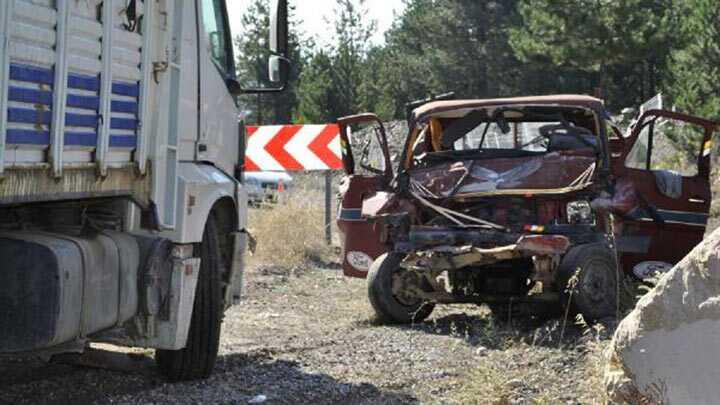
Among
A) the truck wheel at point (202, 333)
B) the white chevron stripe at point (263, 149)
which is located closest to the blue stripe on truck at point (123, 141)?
the truck wheel at point (202, 333)

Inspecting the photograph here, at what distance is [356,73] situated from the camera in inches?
2066

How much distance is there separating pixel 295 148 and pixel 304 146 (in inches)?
6.1

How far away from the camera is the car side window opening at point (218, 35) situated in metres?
7.50

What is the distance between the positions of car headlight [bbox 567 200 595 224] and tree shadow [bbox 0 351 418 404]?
112 inches

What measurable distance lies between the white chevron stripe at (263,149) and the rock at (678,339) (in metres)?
11.7

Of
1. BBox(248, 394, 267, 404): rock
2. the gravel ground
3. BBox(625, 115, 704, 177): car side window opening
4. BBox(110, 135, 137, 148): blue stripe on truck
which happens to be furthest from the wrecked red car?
BBox(625, 115, 704, 177): car side window opening

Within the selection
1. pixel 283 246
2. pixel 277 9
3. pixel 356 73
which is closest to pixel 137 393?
pixel 277 9

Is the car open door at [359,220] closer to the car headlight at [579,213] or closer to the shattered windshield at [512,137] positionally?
the shattered windshield at [512,137]

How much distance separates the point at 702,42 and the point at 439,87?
2560cm

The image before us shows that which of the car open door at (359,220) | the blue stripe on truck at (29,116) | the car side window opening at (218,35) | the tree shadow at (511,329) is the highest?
the car side window opening at (218,35)

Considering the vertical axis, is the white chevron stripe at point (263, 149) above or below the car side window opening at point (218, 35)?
below

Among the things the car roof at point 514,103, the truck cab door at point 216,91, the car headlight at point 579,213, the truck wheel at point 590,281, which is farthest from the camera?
the car roof at point 514,103

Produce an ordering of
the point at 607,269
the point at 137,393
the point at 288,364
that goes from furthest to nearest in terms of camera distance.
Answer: the point at 607,269 < the point at 288,364 < the point at 137,393

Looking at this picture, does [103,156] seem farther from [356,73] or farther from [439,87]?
[356,73]
